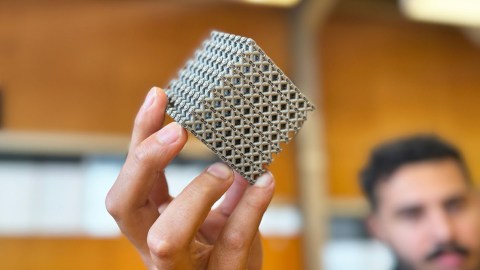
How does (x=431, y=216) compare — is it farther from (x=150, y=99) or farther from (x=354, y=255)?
(x=354, y=255)

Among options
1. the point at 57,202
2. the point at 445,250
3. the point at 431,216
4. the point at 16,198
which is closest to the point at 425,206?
the point at 431,216

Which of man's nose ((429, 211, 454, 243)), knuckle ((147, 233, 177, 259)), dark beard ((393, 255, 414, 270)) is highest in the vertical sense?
knuckle ((147, 233, 177, 259))

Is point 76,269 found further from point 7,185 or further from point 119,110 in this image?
point 119,110

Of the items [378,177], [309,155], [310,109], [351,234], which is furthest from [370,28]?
[310,109]

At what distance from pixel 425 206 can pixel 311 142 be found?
183 centimetres

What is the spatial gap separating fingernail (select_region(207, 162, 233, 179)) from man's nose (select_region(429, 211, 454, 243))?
1644mm

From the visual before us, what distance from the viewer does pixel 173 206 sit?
0.76 m

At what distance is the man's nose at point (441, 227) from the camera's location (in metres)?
2.24

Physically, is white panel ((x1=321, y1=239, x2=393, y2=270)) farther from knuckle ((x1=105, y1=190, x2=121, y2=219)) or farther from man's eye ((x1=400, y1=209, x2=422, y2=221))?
knuckle ((x1=105, y1=190, x2=121, y2=219))

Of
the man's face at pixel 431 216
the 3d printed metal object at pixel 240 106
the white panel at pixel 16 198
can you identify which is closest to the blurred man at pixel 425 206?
the man's face at pixel 431 216

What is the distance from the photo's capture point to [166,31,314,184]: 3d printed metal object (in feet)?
2.52

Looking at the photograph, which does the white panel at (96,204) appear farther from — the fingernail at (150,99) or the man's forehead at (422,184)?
the fingernail at (150,99)

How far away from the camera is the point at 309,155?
162 inches

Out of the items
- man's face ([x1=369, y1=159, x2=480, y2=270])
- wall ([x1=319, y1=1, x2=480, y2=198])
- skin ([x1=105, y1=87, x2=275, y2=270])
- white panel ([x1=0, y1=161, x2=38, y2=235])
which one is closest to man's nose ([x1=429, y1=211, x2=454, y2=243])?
man's face ([x1=369, y1=159, x2=480, y2=270])
